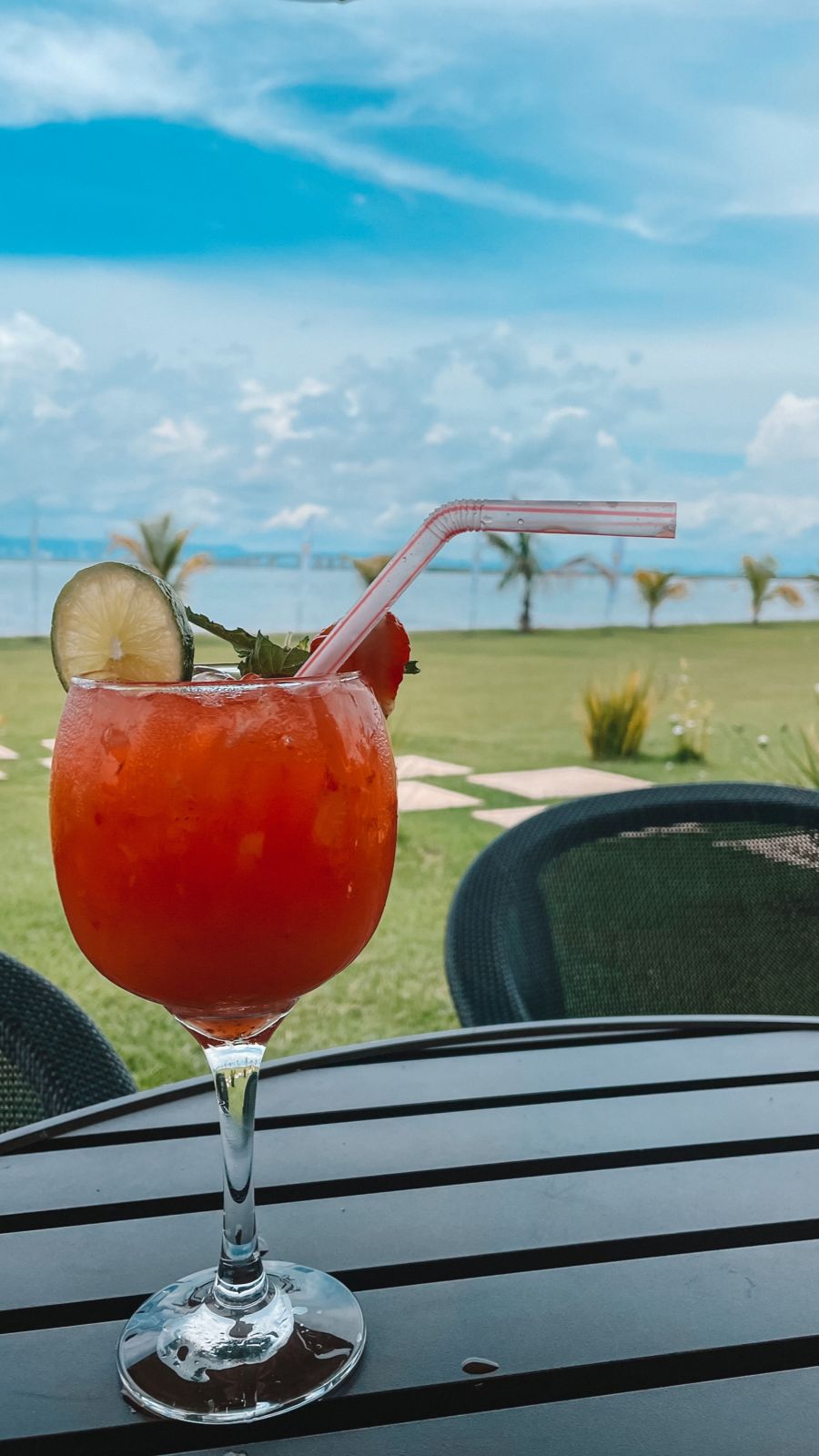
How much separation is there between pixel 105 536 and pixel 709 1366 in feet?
25.5

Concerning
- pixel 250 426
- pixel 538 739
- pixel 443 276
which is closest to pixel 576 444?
pixel 443 276

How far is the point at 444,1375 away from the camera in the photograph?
639 mm

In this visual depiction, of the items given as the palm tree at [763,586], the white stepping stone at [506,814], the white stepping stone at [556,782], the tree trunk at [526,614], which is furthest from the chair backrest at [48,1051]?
the tree trunk at [526,614]

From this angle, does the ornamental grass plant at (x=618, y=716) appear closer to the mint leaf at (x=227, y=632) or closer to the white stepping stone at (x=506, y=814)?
the white stepping stone at (x=506, y=814)

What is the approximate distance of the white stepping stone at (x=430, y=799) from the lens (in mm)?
6188

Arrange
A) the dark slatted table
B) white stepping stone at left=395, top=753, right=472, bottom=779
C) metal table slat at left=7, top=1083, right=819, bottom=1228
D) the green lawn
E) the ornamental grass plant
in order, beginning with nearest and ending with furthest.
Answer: the dark slatted table
metal table slat at left=7, top=1083, right=819, bottom=1228
the green lawn
white stepping stone at left=395, top=753, right=472, bottom=779
the ornamental grass plant

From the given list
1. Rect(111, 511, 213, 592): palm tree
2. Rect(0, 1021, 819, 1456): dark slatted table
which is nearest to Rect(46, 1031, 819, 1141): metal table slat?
Rect(0, 1021, 819, 1456): dark slatted table

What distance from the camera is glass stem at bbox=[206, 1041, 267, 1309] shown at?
0.68 metres

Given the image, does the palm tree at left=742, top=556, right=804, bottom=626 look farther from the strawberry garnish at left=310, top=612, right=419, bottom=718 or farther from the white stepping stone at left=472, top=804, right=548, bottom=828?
the strawberry garnish at left=310, top=612, right=419, bottom=718

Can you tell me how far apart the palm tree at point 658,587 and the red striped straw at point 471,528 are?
13.6 meters

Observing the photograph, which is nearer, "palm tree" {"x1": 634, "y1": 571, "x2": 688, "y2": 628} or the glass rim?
the glass rim

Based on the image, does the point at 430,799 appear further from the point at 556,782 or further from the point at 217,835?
the point at 217,835

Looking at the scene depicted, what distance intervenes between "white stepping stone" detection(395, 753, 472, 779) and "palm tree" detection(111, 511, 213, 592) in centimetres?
186

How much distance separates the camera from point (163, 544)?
27.7 ft
